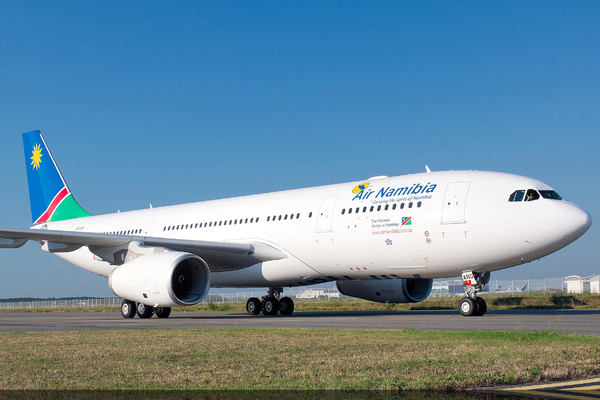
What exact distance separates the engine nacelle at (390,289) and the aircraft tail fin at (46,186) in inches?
536

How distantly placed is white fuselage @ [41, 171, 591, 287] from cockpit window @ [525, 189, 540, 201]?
135 mm

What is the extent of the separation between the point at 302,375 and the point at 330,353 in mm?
1589

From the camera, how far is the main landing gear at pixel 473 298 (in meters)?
14.7

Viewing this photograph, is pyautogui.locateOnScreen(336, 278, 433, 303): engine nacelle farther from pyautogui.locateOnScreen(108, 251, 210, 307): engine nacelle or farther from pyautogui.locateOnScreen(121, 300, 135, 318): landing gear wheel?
pyautogui.locateOnScreen(121, 300, 135, 318): landing gear wheel

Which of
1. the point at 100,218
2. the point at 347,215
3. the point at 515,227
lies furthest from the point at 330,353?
the point at 100,218

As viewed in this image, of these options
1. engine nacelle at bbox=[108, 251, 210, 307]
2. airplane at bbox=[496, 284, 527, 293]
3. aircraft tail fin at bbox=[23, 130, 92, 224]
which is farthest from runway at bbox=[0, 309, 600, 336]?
airplane at bbox=[496, 284, 527, 293]

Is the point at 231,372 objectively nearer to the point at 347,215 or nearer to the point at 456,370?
the point at 456,370

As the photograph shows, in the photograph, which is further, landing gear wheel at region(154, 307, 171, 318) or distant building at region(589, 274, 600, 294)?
distant building at region(589, 274, 600, 294)

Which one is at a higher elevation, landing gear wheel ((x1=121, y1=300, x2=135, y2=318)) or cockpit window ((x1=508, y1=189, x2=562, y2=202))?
cockpit window ((x1=508, y1=189, x2=562, y2=202))

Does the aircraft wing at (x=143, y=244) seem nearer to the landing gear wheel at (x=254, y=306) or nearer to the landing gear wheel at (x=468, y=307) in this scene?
the landing gear wheel at (x=254, y=306)

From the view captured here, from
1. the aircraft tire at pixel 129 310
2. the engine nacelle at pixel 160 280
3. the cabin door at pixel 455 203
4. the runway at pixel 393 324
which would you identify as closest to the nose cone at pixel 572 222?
the runway at pixel 393 324

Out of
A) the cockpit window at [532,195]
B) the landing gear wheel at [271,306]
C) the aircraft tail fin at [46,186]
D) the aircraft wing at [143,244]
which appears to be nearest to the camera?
the cockpit window at [532,195]

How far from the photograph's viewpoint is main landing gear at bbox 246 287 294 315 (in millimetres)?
19953

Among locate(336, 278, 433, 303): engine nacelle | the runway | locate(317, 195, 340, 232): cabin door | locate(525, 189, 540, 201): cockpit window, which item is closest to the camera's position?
the runway
